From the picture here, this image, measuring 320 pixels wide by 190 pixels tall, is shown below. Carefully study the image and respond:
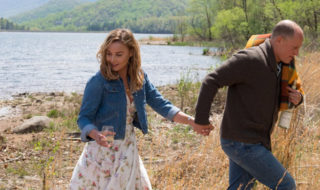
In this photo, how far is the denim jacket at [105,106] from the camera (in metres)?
2.87

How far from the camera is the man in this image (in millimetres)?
2697

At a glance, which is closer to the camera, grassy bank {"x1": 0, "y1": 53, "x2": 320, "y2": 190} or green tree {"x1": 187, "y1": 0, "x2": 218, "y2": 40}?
grassy bank {"x1": 0, "y1": 53, "x2": 320, "y2": 190}

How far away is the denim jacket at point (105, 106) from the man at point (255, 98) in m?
0.52

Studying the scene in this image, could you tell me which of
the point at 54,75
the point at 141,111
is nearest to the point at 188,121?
the point at 141,111

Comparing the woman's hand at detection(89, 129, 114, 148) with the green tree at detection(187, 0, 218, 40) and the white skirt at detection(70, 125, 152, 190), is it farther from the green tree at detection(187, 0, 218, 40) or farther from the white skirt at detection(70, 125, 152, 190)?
the green tree at detection(187, 0, 218, 40)

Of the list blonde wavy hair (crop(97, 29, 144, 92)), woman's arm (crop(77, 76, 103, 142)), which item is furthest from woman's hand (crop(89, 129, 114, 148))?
blonde wavy hair (crop(97, 29, 144, 92))

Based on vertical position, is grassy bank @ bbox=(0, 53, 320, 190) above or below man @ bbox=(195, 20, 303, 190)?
below

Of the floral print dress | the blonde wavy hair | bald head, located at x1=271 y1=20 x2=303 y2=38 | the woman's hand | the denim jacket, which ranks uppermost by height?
bald head, located at x1=271 y1=20 x2=303 y2=38

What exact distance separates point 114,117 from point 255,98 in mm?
1066

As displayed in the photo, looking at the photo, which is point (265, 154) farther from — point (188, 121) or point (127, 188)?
point (127, 188)

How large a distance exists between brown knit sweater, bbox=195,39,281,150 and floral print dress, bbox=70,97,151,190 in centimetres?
64

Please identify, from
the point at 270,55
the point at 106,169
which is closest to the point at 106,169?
the point at 106,169

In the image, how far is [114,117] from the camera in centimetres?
297

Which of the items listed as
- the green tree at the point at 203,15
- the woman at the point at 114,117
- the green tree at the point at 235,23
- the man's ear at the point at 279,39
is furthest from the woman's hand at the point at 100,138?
the green tree at the point at 203,15
